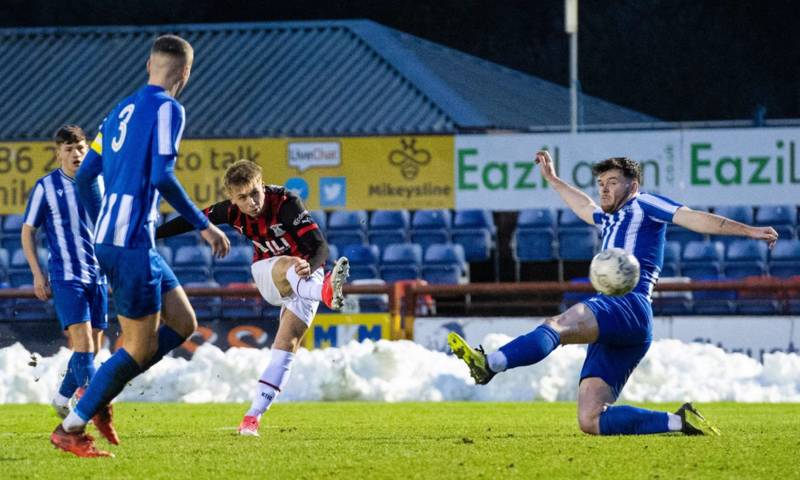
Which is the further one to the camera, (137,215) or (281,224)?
(281,224)

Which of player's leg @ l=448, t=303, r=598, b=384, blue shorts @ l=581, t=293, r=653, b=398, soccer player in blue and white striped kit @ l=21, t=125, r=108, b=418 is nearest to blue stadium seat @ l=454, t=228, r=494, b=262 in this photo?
soccer player in blue and white striped kit @ l=21, t=125, r=108, b=418

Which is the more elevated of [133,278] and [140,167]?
[140,167]

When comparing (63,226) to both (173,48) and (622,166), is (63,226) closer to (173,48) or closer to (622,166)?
(173,48)

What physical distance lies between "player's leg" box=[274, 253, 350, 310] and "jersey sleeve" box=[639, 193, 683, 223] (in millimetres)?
1724

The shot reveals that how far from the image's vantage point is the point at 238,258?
21516 millimetres

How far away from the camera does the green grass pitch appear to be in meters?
6.44

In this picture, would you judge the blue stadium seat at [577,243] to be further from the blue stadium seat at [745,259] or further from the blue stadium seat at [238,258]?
the blue stadium seat at [238,258]

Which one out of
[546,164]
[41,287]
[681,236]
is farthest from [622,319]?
[681,236]

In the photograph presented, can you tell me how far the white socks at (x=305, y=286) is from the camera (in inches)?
328

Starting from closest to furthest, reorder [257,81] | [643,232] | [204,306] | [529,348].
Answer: [529,348]
[643,232]
[204,306]
[257,81]

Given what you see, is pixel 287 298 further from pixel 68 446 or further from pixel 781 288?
pixel 781 288

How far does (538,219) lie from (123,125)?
14.6m

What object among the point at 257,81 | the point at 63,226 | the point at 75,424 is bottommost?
the point at 75,424

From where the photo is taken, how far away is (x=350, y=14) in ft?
118
